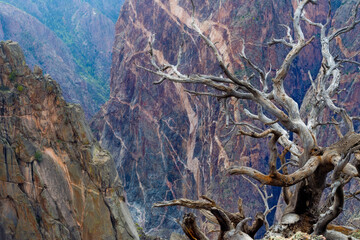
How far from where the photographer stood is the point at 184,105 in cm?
4125

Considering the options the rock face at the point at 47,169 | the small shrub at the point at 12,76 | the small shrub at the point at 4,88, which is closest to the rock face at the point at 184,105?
the rock face at the point at 47,169

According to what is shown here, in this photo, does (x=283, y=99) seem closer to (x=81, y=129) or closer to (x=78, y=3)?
(x=81, y=129)

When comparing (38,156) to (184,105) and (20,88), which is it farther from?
(184,105)

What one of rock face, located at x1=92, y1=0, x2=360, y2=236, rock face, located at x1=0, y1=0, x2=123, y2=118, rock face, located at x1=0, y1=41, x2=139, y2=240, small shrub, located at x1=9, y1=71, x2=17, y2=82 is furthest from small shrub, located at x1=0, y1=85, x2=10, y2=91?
rock face, located at x1=0, y1=0, x2=123, y2=118

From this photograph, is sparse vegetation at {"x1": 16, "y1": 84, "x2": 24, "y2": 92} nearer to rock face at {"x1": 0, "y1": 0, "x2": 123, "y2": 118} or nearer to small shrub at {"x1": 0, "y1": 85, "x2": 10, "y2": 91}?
small shrub at {"x1": 0, "y1": 85, "x2": 10, "y2": 91}

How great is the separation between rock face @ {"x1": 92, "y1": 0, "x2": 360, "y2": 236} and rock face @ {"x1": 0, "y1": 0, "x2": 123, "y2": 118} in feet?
120

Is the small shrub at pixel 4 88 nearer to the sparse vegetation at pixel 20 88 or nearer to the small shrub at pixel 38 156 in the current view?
the sparse vegetation at pixel 20 88

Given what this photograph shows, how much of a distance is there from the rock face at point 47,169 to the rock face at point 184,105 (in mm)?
10611

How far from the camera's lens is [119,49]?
54688 mm

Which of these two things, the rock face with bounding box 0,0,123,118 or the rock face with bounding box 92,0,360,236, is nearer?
the rock face with bounding box 92,0,360,236

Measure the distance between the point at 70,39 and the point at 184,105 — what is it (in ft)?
261

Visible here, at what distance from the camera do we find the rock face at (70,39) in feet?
283

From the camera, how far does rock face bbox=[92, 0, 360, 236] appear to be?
33.3 metres

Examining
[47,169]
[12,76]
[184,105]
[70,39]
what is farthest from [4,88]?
[70,39]
